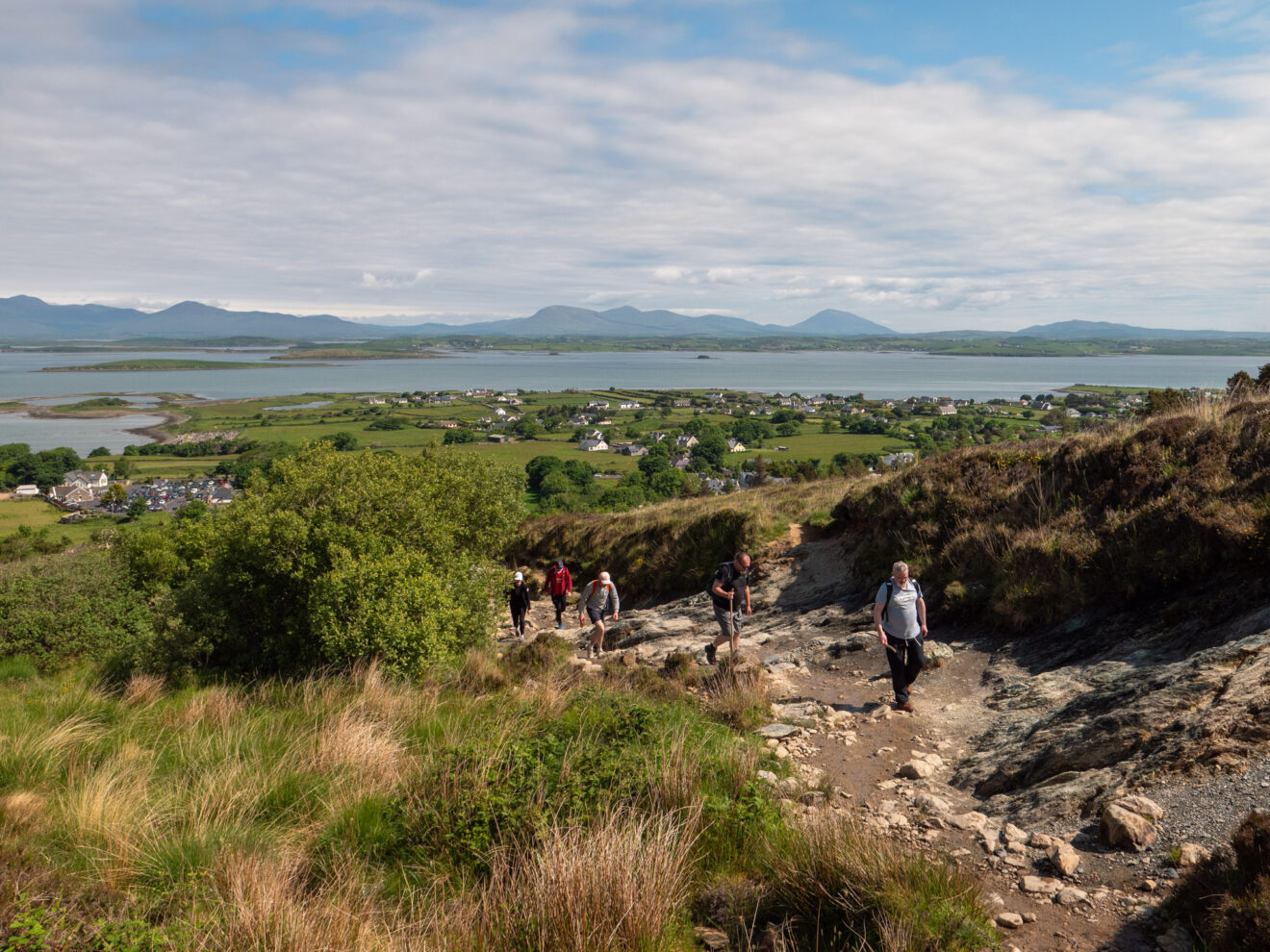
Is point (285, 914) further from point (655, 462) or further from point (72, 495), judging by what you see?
point (72, 495)

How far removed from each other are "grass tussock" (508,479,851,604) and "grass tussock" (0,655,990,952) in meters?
11.0

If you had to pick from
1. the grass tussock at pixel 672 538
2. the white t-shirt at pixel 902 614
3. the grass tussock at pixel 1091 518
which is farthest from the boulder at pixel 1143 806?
the grass tussock at pixel 672 538

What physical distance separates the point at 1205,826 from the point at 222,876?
20.1 feet

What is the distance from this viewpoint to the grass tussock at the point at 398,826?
12.1 ft

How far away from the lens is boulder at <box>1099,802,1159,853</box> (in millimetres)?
4664

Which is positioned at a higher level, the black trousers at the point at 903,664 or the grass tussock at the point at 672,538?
the black trousers at the point at 903,664

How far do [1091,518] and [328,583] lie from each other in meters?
11.6

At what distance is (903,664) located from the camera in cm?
845

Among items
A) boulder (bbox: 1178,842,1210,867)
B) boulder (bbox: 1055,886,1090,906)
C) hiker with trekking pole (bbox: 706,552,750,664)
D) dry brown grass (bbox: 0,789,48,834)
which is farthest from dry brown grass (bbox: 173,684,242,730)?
boulder (bbox: 1178,842,1210,867)

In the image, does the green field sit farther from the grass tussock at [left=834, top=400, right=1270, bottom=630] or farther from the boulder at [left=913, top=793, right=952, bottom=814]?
the boulder at [left=913, top=793, right=952, bottom=814]

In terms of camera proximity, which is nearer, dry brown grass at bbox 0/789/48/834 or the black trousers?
dry brown grass at bbox 0/789/48/834

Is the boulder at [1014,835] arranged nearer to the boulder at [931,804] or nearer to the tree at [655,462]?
the boulder at [931,804]

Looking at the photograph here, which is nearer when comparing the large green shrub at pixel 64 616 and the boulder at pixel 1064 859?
the boulder at pixel 1064 859

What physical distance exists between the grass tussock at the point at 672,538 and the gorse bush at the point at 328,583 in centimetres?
574
